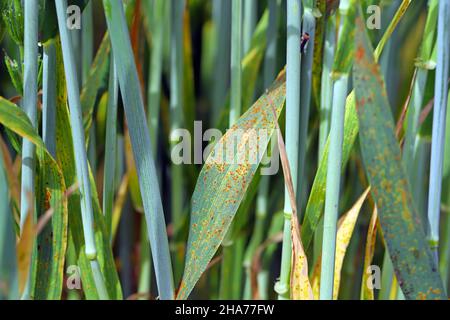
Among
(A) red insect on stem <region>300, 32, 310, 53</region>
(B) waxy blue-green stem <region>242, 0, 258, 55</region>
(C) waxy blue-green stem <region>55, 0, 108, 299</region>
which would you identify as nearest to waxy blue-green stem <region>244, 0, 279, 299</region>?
(B) waxy blue-green stem <region>242, 0, 258, 55</region>

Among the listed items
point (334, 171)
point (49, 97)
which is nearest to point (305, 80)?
point (334, 171)

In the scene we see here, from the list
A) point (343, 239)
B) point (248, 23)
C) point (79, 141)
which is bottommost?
point (343, 239)

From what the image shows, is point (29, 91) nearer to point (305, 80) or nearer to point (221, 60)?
point (305, 80)

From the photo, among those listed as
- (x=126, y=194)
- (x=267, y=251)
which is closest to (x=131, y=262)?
(x=126, y=194)

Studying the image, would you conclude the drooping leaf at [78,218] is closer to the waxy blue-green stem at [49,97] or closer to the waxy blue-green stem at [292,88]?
the waxy blue-green stem at [49,97]

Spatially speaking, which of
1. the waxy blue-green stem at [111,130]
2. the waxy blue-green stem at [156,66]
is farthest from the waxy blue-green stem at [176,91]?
the waxy blue-green stem at [111,130]

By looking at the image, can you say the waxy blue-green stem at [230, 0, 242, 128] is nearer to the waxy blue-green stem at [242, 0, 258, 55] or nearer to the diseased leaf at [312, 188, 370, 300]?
the waxy blue-green stem at [242, 0, 258, 55]
